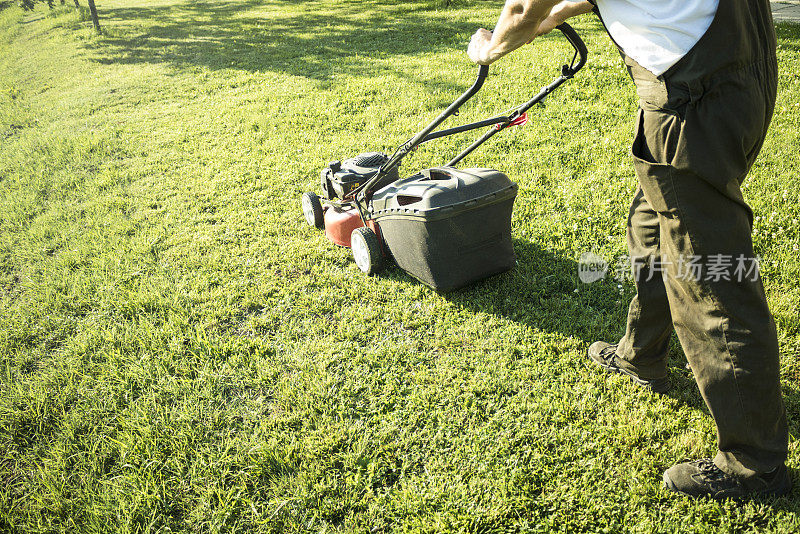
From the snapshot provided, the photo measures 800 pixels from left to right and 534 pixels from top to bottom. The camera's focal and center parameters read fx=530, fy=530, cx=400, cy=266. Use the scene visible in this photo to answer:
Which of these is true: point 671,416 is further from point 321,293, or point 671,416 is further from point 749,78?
point 321,293

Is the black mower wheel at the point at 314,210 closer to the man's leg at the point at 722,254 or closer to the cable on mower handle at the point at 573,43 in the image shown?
the cable on mower handle at the point at 573,43

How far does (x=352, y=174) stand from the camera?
3.39 meters

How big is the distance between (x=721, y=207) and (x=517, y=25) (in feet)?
2.85

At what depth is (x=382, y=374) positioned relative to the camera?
252 cm

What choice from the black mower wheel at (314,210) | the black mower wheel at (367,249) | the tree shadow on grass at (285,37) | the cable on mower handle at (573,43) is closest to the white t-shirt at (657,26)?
the cable on mower handle at (573,43)

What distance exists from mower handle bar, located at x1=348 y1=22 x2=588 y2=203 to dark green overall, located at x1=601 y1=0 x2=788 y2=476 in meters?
0.60

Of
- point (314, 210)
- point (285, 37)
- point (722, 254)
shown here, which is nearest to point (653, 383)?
point (722, 254)

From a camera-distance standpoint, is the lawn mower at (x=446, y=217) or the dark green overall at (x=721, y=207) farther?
the lawn mower at (x=446, y=217)

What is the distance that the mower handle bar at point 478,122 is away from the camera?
2213mm

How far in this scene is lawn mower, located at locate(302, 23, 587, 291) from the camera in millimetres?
2512

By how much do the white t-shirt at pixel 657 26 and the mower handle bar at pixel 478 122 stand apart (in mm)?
446

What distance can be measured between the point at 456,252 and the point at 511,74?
4087 mm

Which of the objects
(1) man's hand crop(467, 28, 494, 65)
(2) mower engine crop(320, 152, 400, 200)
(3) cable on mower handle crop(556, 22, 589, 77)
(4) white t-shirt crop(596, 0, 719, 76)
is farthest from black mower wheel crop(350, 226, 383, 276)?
(4) white t-shirt crop(596, 0, 719, 76)

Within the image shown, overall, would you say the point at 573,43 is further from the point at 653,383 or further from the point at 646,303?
the point at 653,383
